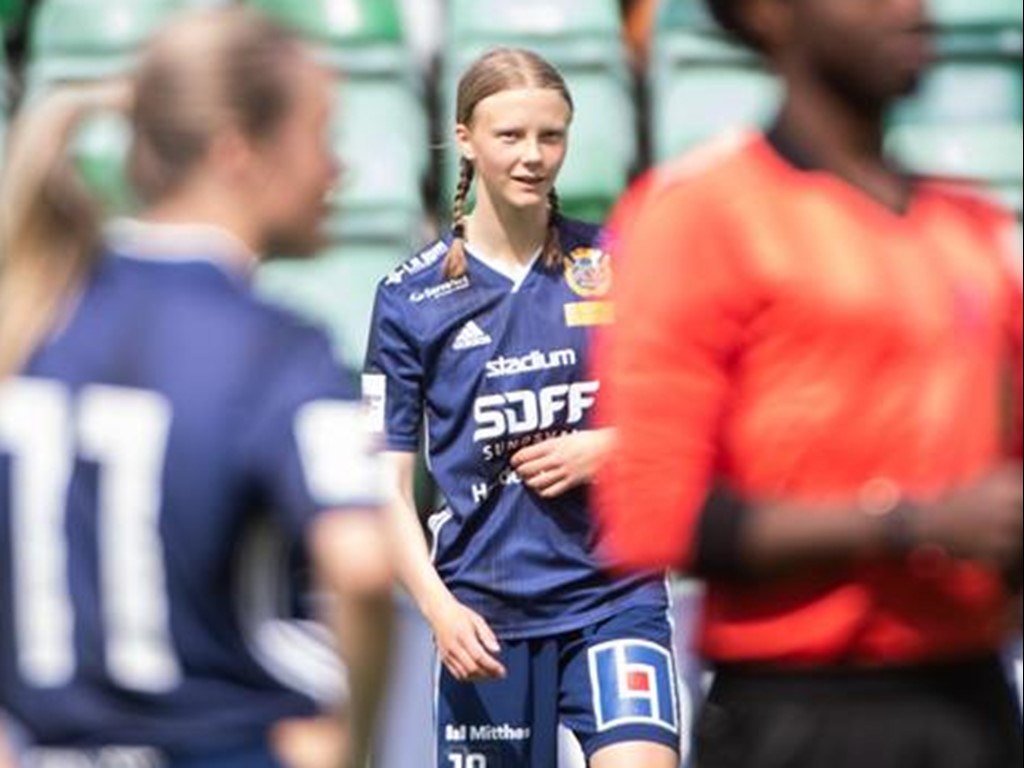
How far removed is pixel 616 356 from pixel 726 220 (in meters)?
0.20

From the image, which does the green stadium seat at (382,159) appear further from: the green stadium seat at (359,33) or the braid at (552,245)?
the braid at (552,245)

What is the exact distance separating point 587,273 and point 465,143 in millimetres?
413

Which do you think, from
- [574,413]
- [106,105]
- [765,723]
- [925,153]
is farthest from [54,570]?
[925,153]

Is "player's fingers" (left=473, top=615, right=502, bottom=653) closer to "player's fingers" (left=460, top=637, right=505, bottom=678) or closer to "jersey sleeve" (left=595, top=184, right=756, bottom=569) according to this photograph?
"player's fingers" (left=460, top=637, right=505, bottom=678)

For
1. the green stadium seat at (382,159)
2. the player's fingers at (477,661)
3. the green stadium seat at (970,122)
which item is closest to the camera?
the player's fingers at (477,661)

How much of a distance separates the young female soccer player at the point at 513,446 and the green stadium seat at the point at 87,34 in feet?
11.1

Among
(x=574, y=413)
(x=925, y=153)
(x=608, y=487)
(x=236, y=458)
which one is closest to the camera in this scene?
(x=236, y=458)

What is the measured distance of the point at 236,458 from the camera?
10.8 feet

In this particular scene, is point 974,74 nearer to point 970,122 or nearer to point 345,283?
point 970,122

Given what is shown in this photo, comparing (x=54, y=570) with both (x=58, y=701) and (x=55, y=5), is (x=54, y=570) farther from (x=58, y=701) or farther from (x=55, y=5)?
(x=55, y=5)

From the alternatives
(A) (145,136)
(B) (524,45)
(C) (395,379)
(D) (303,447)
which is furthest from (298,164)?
(B) (524,45)

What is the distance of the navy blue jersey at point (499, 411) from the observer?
6.43 meters

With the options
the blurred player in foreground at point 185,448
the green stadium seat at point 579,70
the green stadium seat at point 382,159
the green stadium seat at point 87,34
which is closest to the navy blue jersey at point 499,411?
the green stadium seat at point 382,159

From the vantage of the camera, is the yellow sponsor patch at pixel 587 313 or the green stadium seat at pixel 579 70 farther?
the green stadium seat at pixel 579 70
